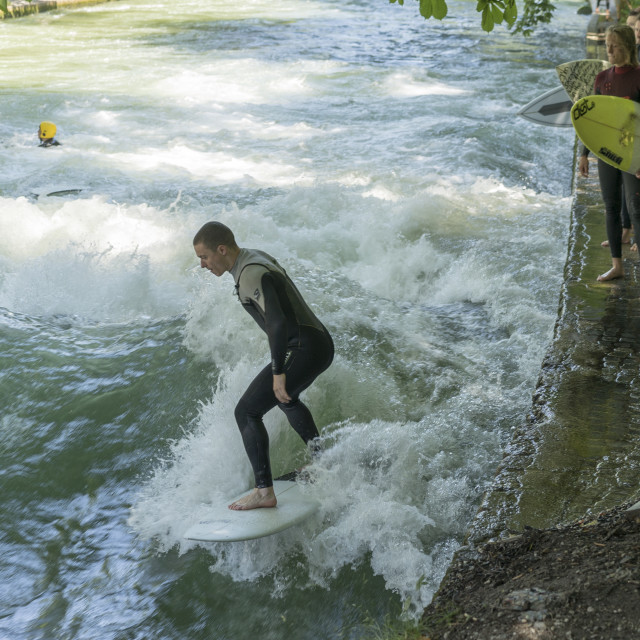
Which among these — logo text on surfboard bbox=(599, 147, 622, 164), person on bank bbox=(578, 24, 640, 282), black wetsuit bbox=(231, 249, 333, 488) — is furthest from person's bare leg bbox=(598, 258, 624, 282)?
black wetsuit bbox=(231, 249, 333, 488)

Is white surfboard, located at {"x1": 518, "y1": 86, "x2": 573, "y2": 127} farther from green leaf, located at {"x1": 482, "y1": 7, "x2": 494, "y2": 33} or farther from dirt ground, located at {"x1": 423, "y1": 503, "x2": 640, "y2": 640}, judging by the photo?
dirt ground, located at {"x1": 423, "y1": 503, "x2": 640, "y2": 640}

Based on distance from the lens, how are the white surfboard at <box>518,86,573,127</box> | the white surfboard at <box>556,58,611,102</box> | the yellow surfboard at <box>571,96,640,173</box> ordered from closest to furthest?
the yellow surfboard at <box>571,96,640,173</box> → the white surfboard at <box>556,58,611,102</box> → the white surfboard at <box>518,86,573,127</box>

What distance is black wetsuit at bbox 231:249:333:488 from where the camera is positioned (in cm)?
398

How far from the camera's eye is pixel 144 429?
18.3ft

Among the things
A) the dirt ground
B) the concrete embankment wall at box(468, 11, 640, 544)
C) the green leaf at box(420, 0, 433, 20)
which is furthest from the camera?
the concrete embankment wall at box(468, 11, 640, 544)

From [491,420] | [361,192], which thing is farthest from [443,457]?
[361,192]

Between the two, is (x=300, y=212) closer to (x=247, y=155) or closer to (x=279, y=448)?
(x=247, y=155)

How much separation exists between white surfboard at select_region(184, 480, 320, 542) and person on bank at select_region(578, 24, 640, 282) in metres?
3.11

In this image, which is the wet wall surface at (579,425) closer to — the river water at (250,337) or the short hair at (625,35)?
the river water at (250,337)

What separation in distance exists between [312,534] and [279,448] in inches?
38.7

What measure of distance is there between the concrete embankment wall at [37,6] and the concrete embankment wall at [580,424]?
24124 mm

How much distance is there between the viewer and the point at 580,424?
170 inches

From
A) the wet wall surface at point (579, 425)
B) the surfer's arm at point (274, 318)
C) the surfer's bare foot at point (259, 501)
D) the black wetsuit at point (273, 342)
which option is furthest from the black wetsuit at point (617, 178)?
the surfer's bare foot at point (259, 501)

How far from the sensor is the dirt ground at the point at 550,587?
2680 millimetres
